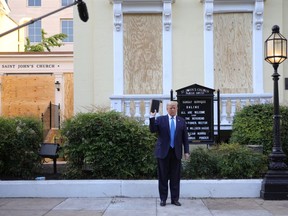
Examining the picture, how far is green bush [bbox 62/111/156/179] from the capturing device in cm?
968

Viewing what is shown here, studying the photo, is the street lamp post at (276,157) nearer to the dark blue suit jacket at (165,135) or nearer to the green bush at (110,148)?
Result: the dark blue suit jacket at (165,135)

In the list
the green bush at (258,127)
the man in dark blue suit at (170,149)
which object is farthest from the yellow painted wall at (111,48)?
the man in dark blue suit at (170,149)

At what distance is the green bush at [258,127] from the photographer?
10.4m

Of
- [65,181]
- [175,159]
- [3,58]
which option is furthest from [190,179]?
[3,58]

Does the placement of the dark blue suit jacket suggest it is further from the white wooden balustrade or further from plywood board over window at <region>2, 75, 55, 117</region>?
plywood board over window at <region>2, 75, 55, 117</region>

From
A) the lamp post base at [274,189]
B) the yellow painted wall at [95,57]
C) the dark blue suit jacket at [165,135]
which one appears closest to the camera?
the dark blue suit jacket at [165,135]

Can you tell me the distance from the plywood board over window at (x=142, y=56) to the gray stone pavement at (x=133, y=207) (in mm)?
4194

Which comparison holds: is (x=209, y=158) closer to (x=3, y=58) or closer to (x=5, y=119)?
(x=5, y=119)

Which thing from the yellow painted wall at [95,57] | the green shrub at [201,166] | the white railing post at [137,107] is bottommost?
the green shrub at [201,166]

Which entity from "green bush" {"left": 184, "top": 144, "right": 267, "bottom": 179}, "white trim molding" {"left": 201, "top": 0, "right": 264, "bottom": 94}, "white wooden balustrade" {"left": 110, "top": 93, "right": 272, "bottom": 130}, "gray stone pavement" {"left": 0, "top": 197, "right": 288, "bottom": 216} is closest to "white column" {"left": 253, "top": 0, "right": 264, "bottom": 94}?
"white trim molding" {"left": 201, "top": 0, "right": 264, "bottom": 94}

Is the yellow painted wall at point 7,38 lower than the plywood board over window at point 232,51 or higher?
higher

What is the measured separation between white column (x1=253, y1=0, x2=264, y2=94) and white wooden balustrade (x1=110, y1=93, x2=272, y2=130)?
0.61 meters

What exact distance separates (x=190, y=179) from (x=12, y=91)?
501 inches

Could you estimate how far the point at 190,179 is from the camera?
961 centimetres
